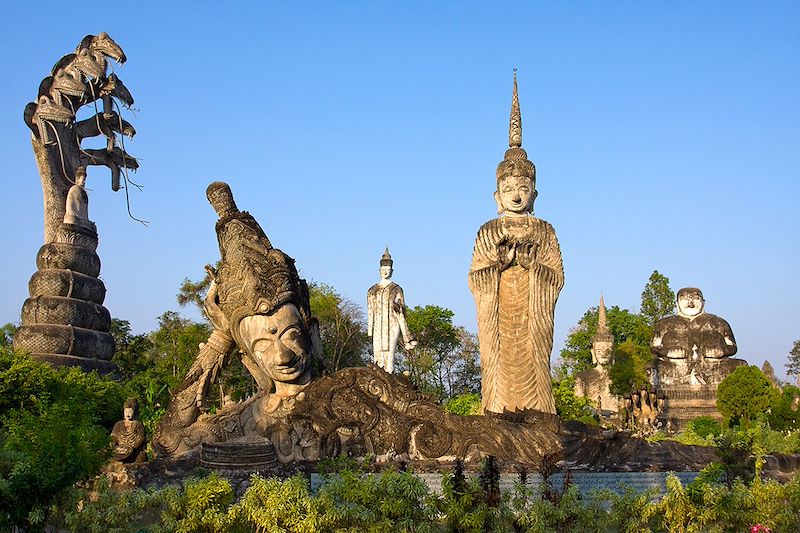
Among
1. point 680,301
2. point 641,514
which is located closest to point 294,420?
point 641,514

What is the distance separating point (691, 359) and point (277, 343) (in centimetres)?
2232

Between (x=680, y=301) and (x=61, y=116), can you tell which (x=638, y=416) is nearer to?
(x=680, y=301)

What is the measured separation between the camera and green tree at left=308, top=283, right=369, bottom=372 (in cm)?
3559

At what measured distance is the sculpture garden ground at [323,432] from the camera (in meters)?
5.28

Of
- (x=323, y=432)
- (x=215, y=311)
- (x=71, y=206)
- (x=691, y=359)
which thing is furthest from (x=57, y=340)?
(x=691, y=359)

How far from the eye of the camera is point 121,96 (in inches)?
920

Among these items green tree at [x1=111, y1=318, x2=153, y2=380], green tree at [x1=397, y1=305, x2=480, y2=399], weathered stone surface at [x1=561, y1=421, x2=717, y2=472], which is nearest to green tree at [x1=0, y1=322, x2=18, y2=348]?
green tree at [x1=111, y1=318, x2=153, y2=380]

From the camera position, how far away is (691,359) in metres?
28.0

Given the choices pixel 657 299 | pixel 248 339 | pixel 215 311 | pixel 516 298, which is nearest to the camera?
pixel 248 339

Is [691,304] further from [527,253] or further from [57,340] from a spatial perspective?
[57,340]

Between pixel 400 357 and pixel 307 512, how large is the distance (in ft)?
104

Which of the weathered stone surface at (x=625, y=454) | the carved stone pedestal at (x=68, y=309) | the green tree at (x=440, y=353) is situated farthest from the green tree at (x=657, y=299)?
the weathered stone surface at (x=625, y=454)

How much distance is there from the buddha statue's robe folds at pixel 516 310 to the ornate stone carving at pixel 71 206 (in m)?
11.6

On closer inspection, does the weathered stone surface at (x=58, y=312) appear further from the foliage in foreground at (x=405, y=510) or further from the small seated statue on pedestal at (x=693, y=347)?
the small seated statue on pedestal at (x=693, y=347)
